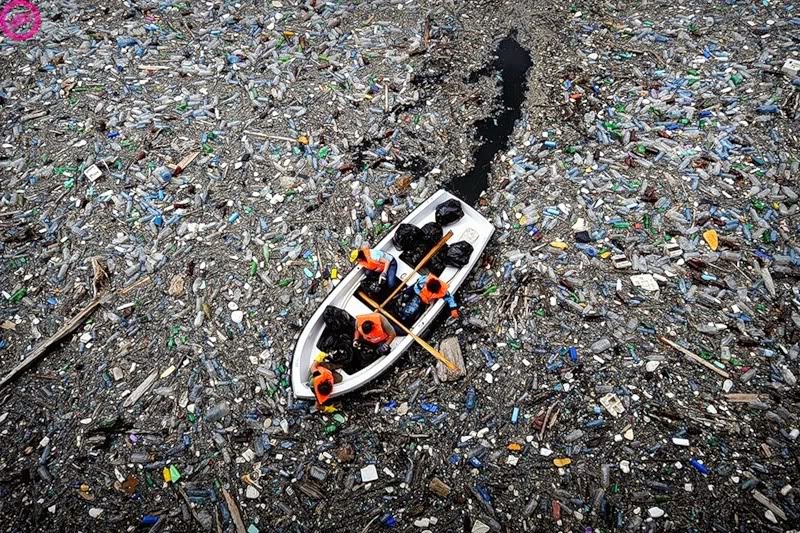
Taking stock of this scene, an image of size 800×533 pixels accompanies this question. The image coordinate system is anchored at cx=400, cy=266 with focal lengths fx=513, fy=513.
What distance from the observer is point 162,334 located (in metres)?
6.56

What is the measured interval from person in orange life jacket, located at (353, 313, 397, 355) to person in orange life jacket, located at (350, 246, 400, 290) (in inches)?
20.9

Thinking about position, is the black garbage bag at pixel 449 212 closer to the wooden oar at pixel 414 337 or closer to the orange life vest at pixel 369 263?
the orange life vest at pixel 369 263

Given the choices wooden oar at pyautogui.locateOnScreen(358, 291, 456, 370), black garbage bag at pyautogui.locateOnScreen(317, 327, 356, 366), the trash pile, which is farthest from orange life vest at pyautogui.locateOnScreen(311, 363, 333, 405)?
wooden oar at pyautogui.locateOnScreen(358, 291, 456, 370)

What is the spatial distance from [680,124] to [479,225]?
3.82m

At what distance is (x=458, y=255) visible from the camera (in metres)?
6.63

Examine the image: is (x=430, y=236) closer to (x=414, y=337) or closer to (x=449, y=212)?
(x=449, y=212)

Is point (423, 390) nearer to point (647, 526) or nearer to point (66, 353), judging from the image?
point (647, 526)

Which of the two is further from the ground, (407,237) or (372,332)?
(407,237)

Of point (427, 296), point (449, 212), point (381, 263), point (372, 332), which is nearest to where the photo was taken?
point (372, 332)

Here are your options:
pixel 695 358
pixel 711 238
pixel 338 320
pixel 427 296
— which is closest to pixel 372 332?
pixel 338 320

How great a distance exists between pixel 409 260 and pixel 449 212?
0.85m

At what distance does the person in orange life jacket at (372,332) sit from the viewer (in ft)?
19.6

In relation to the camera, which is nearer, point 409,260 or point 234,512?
point 234,512

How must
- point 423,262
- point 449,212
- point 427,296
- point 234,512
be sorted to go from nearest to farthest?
point 234,512 < point 427,296 < point 423,262 < point 449,212
